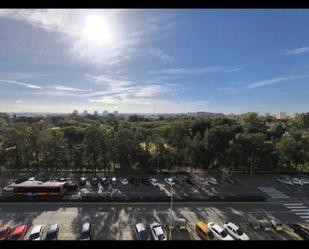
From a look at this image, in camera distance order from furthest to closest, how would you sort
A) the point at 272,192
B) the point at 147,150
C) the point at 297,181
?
1. the point at 147,150
2. the point at 297,181
3. the point at 272,192

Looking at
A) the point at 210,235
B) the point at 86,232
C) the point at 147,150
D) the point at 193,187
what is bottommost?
the point at 210,235

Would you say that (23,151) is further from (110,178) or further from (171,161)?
(171,161)

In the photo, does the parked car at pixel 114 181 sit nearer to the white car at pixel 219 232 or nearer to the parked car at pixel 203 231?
the parked car at pixel 203 231

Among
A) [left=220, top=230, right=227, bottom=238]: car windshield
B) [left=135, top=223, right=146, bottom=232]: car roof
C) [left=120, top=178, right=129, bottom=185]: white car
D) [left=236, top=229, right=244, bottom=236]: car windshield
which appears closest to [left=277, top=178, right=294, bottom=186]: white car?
[left=236, top=229, right=244, bottom=236]: car windshield

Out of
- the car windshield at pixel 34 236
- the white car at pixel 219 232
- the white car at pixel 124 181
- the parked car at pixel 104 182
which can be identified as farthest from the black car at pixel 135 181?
the car windshield at pixel 34 236

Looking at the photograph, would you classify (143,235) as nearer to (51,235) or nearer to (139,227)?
(139,227)

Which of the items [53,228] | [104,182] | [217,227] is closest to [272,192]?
[217,227]

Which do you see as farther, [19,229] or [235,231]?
[235,231]
